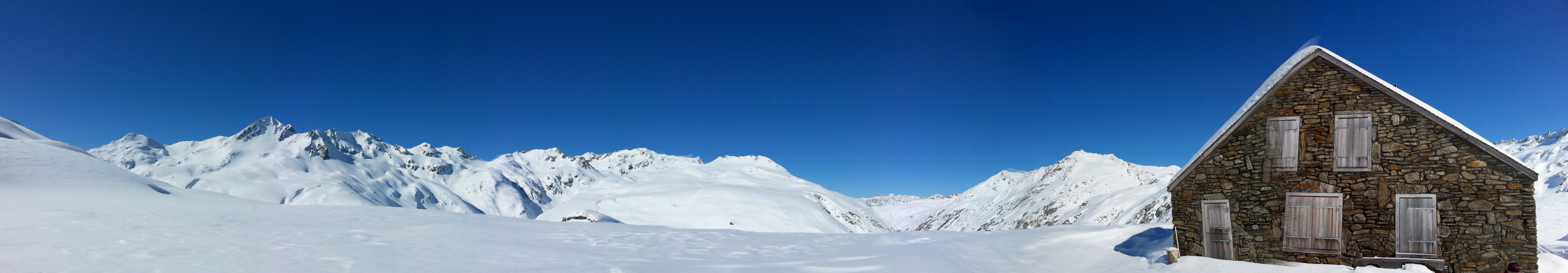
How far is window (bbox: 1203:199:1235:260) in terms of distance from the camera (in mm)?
14062

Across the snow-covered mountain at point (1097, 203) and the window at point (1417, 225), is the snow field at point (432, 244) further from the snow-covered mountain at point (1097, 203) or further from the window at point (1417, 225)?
the snow-covered mountain at point (1097, 203)

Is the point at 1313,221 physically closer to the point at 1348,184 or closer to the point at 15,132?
the point at 1348,184

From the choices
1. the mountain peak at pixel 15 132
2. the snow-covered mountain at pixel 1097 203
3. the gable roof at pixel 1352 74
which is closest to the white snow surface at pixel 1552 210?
the gable roof at pixel 1352 74

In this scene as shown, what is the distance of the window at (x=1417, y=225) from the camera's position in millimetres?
12609

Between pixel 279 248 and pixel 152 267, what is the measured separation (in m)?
2.21

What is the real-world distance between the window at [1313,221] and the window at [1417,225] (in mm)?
946

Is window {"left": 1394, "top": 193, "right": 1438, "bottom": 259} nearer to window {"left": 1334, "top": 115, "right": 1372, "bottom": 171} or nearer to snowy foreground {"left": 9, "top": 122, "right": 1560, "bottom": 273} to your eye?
window {"left": 1334, "top": 115, "right": 1372, "bottom": 171}

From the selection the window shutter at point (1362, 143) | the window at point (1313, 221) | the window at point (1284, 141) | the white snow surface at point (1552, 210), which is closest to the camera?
the window shutter at point (1362, 143)

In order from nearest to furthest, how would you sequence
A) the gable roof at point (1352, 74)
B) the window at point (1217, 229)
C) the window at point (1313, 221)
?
the gable roof at point (1352, 74)
the window at point (1313, 221)
the window at point (1217, 229)

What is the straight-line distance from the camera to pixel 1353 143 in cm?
1316

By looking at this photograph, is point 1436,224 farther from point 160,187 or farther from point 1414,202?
point 160,187

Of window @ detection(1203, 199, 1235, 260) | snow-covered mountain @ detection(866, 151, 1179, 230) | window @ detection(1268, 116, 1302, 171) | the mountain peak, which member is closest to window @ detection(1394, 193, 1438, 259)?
window @ detection(1268, 116, 1302, 171)

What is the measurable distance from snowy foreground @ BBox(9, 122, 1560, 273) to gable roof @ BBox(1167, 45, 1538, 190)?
281 centimetres

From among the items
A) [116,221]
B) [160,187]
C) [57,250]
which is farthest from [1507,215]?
[160,187]
